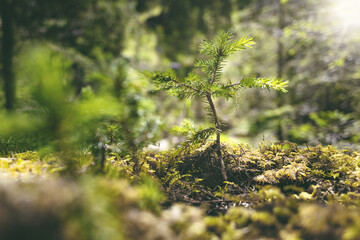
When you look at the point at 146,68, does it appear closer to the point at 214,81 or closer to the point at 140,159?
the point at 214,81

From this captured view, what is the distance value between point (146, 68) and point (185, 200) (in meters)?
1.31

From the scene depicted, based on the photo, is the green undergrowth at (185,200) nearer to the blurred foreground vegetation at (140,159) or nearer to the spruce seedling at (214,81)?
the blurred foreground vegetation at (140,159)

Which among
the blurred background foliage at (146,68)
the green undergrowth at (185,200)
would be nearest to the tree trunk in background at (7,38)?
the blurred background foliage at (146,68)

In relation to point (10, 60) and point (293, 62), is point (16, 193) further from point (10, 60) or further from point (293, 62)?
point (293, 62)

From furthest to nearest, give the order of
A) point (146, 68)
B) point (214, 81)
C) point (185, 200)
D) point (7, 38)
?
point (7, 38), point (146, 68), point (214, 81), point (185, 200)

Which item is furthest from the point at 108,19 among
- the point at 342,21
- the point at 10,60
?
the point at 342,21

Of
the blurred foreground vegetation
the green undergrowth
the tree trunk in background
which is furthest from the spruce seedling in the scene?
the tree trunk in background

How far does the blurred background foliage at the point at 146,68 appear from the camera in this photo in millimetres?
950

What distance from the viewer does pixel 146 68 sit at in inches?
74.5

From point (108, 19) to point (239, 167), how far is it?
5.38m

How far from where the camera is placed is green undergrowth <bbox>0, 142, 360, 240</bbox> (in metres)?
0.56

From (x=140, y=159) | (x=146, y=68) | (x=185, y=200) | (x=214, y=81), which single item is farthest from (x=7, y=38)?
(x=185, y=200)

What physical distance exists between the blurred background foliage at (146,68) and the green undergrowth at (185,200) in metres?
0.25

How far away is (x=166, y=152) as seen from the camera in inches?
75.7
